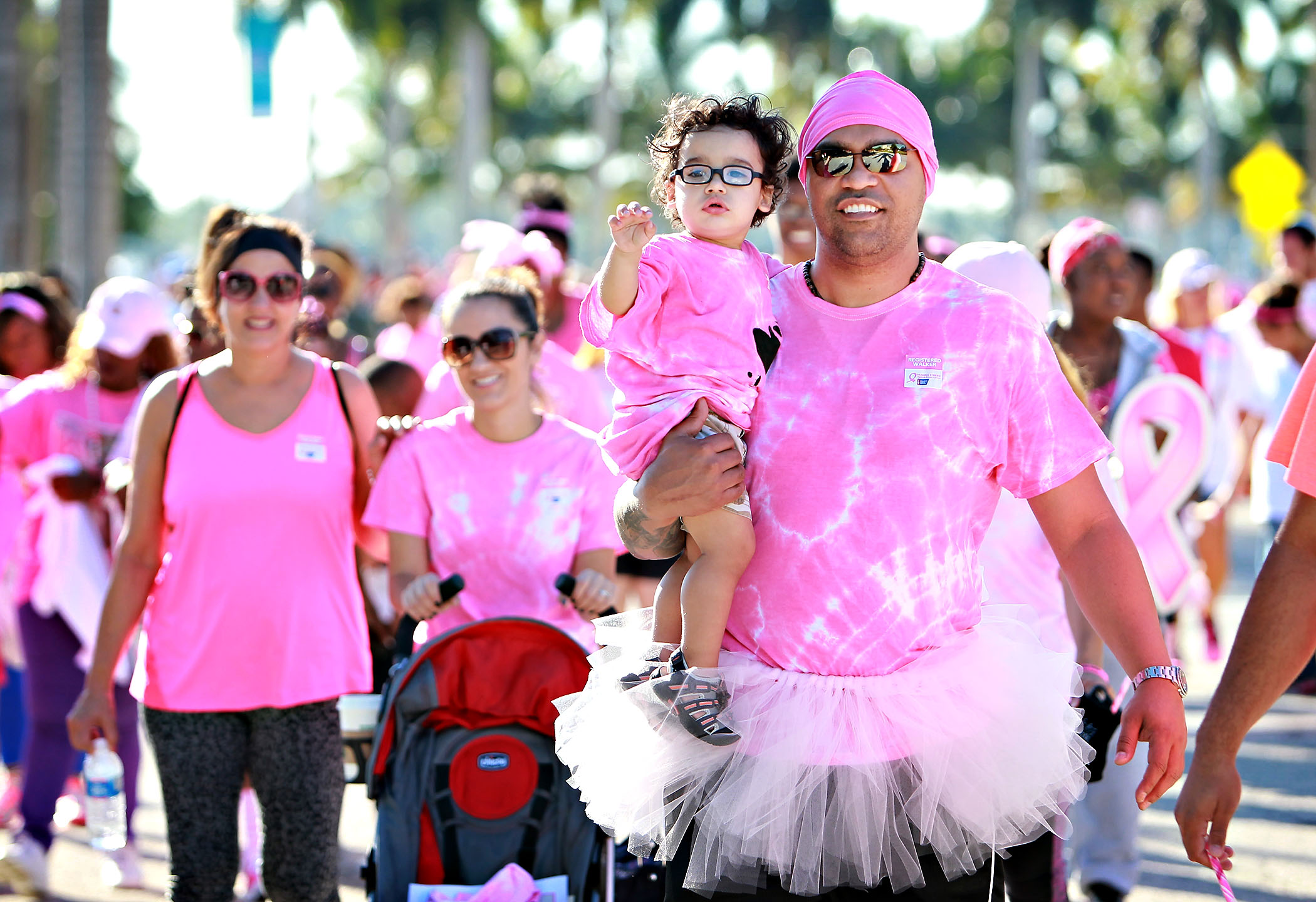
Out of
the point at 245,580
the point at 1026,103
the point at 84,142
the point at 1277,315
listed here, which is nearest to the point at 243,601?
the point at 245,580

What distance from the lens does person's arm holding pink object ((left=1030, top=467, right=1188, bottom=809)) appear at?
2863 mm

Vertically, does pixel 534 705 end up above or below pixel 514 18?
→ below

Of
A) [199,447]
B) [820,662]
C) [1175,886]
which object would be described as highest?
[199,447]

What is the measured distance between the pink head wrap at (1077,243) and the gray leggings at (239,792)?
3.69 metres

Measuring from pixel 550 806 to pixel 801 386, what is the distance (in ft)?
5.06

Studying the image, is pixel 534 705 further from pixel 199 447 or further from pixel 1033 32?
pixel 1033 32

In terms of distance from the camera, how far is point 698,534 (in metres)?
2.96

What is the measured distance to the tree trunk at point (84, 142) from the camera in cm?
1658

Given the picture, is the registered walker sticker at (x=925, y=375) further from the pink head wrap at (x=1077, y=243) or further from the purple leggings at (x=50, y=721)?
the purple leggings at (x=50, y=721)

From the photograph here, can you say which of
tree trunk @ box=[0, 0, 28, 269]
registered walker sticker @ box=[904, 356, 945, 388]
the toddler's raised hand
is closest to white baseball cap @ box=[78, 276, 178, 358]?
the toddler's raised hand

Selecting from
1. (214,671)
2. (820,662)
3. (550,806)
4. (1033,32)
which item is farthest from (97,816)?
(1033,32)

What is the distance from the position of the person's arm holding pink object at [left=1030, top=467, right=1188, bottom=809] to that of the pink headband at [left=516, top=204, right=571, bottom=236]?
4.90 metres

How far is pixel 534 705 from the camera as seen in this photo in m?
3.92

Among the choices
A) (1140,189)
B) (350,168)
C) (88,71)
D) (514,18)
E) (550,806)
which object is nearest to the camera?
(550,806)
